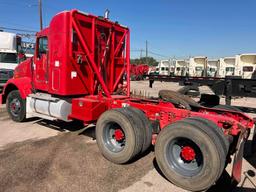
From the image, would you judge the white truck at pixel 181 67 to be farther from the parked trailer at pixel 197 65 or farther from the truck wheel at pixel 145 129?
the truck wheel at pixel 145 129

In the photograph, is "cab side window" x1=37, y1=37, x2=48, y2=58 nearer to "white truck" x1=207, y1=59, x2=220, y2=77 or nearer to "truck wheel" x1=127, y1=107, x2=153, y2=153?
"truck wheel" x1=127, y1=107, x2=153, y2=153

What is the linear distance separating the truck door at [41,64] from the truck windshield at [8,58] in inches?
354

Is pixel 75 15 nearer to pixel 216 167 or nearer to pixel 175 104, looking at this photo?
pixel 175 104

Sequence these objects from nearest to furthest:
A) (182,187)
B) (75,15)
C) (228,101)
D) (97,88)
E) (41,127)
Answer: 1. (182,187)
2. (75,15)
3. (97,88)
4. (41,127)
5. (228,101)

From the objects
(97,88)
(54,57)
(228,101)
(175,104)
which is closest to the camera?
(175,104)

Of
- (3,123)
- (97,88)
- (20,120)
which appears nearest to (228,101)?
(97,88)

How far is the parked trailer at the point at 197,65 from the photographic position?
88.1 ft

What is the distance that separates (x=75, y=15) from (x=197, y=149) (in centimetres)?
403

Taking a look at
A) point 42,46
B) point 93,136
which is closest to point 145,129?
point 93,136

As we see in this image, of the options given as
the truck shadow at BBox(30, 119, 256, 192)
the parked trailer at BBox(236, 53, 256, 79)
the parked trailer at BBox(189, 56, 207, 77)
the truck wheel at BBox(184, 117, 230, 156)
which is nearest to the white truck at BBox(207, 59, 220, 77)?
the parked trailer at BBox(189, 56, 207, 77)

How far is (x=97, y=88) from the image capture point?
6.55m

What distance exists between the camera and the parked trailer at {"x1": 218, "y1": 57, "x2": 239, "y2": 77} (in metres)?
23.0

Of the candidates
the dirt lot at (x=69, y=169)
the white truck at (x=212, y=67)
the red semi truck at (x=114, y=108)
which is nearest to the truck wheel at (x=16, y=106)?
the red semi truck at (x=114, y=108)

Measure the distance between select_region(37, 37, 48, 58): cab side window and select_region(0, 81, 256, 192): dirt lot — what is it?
2.27 meters
